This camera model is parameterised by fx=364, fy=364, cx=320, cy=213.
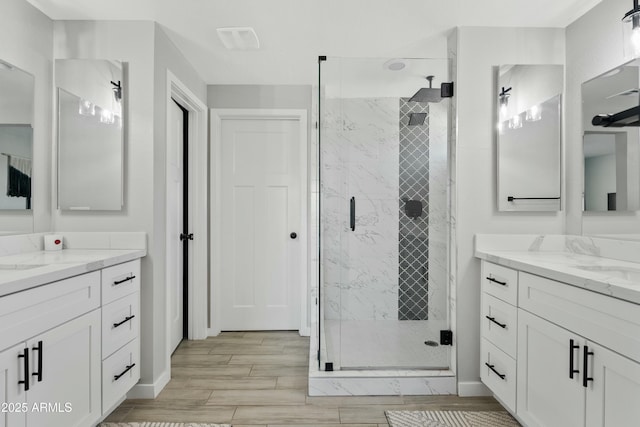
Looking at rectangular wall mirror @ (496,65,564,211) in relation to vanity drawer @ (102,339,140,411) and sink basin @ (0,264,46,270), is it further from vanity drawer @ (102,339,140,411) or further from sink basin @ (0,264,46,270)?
sink basin @ (0,264,46,270)

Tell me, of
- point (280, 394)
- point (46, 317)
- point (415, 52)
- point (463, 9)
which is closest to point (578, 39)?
point (463, 9)

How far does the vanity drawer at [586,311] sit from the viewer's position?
45.9 inches

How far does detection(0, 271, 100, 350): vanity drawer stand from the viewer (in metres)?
1.22

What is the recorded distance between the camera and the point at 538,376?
1646 millimetres

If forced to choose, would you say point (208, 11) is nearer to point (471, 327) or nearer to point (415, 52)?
point (415, 52)

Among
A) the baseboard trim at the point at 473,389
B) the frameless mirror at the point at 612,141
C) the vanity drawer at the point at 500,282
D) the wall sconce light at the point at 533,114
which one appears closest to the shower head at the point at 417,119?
the wall sconce light at the point at 533,114

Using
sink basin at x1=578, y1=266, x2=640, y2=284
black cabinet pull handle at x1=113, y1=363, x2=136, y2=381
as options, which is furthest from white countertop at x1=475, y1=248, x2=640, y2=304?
black cabinet pull handle at x1=113, y1=363, x2=136, y2=381

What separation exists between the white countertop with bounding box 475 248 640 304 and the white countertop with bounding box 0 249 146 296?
6.61ft

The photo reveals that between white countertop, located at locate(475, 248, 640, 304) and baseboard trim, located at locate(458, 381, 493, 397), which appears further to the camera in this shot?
baseboard trim, located at locate(458, 381, 493, 397)

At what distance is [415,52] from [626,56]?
124 centimetres

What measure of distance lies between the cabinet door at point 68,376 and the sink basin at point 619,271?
2.17 metres

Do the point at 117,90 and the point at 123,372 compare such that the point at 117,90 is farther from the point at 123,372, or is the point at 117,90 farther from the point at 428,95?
the point at 428,95

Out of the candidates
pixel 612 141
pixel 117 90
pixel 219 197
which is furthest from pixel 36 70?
pixel 612 141

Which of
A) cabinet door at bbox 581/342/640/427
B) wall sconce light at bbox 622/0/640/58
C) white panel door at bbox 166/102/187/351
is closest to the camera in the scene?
cabinet door at bbox 581/342/640/427
